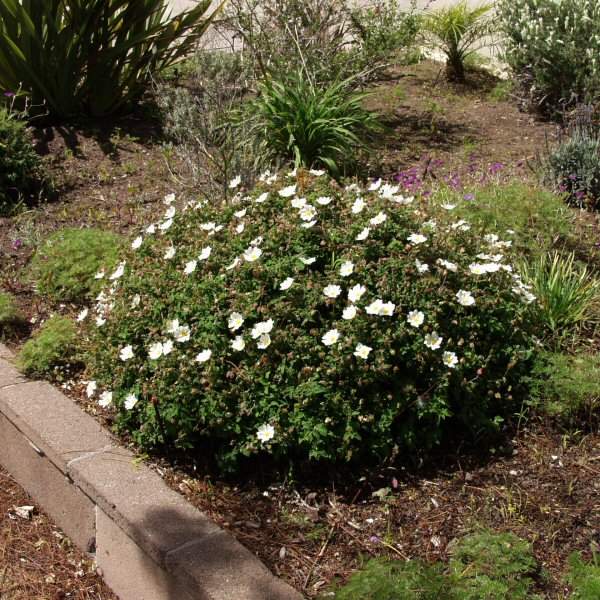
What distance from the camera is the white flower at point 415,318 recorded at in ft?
10.8

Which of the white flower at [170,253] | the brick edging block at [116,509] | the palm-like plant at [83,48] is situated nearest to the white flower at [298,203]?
the white flower at [170,253]

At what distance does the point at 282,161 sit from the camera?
605 centimetres

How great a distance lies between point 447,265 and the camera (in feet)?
11.5

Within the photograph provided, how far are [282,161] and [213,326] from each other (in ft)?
9.36

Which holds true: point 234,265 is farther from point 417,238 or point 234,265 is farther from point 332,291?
point 417,238

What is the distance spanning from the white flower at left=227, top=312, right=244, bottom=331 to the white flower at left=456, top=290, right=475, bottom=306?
33.5 inches

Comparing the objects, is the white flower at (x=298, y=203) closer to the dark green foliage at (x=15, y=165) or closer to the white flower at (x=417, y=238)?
the white flower at (x=417, y=238)

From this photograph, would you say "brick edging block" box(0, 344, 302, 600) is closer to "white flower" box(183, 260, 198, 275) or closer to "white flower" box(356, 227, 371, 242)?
"white flower" box(183, 260, 198, 275)

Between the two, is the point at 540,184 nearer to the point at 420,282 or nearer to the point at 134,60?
the point at 420,282

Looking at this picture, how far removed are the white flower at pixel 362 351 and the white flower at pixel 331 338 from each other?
0.09 meters

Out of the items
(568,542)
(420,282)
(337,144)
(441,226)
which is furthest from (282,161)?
(568,542)

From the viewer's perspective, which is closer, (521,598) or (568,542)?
(521,598)

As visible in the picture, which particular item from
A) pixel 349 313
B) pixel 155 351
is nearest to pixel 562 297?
pixel 349 313

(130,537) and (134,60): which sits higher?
(134,60)
